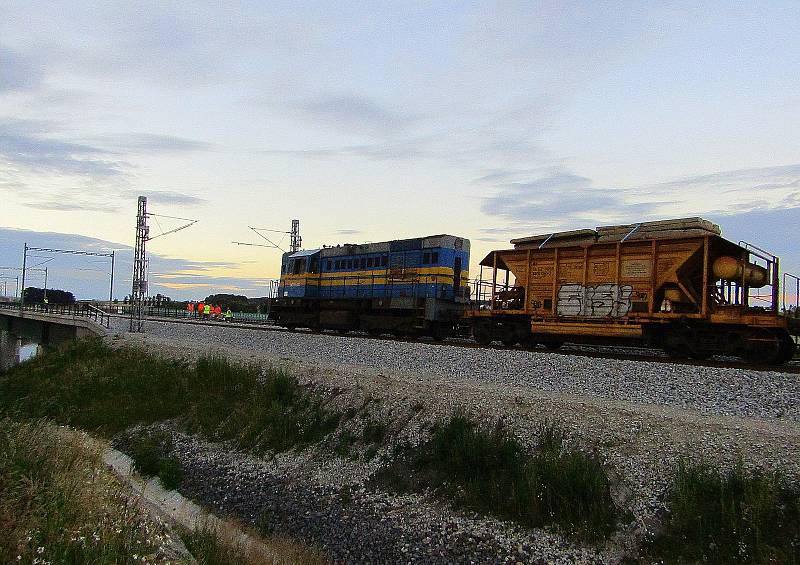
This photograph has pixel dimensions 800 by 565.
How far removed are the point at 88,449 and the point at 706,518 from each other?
28.5 feet

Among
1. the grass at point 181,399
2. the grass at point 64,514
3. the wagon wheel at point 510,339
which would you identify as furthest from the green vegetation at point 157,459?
the wagon wheel at point 510,339

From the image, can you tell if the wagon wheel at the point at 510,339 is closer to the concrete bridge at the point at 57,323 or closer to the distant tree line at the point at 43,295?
the concrete bridge at the point at 57,323

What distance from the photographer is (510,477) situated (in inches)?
313

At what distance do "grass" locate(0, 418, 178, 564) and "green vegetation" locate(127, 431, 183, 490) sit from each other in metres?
2.97

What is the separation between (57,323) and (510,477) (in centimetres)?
4117

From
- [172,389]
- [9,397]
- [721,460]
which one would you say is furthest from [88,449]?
[9,397]

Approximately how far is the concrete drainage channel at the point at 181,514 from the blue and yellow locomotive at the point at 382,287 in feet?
42.0

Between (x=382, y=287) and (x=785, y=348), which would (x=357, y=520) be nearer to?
(x=785, y=348)

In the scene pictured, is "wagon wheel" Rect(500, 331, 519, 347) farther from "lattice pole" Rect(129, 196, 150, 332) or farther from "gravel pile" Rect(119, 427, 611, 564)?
"lattice pole" Rect(129, 196, 150, 332)

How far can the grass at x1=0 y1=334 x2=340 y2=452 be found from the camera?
11.6m

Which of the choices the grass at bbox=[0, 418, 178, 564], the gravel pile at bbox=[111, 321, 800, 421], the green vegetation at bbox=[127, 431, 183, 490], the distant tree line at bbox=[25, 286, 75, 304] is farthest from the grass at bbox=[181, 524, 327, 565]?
the distant tree line at bbox=[25, 286, 75, 304]

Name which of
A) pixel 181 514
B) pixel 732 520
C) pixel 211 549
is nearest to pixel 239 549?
pixel 211 549

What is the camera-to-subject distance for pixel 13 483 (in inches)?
233

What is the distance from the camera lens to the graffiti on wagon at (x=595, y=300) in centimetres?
1580
